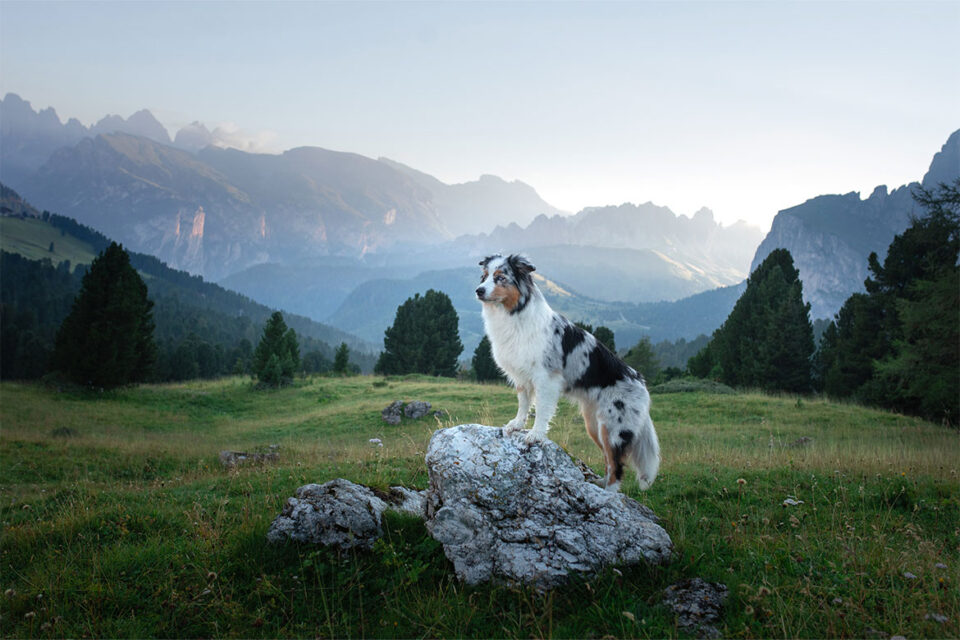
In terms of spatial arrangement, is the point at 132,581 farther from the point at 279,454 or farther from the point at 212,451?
the point at 212,451

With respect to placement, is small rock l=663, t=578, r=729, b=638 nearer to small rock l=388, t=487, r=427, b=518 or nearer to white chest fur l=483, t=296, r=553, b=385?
white chest fur l=483, t=296, r=553, b=385

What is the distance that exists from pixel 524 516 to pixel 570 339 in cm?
246

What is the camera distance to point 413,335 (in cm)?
5112

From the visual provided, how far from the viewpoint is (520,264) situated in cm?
656

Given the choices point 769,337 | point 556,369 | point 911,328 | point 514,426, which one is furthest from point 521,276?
point 769,337

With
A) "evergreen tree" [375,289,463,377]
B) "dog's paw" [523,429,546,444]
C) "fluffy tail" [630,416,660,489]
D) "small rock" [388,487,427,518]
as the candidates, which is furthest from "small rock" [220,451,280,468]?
"evergreen tree" [375,289,463,377]

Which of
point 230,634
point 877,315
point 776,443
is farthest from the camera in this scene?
point 877,315

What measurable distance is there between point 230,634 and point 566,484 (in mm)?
3580

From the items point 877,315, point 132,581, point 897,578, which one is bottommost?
point 132,581

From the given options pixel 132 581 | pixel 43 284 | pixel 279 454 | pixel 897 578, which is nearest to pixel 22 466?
pixel 279 454

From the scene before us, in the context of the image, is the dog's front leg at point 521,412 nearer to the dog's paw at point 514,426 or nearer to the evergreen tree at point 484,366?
the dog's paw at point 514,426

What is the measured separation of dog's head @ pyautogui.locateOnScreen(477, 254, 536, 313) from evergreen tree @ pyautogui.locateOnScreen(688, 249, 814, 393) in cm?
3627

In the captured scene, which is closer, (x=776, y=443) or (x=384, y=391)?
(x=776, y=443)

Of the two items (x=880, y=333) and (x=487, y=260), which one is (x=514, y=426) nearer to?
(x=487, y=260)
